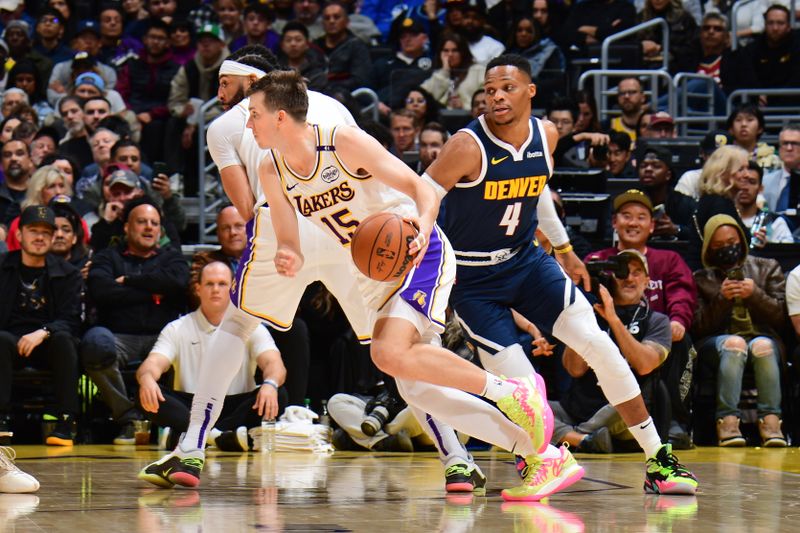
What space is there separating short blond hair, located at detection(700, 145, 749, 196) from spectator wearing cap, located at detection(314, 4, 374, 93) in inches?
172

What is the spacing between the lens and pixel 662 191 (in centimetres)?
1085

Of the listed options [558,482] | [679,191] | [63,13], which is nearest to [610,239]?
[679,191]

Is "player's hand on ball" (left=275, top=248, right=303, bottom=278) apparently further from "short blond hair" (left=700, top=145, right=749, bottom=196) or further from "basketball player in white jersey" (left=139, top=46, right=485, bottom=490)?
"short blond hair" (left=700, top=145, right=749, bottom=196)

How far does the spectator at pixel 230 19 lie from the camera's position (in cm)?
1499

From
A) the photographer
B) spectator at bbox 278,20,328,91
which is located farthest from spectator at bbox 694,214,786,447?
spectator at bbox 278,20,328,91

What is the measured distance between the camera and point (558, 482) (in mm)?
5992

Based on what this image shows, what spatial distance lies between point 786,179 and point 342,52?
499 cm

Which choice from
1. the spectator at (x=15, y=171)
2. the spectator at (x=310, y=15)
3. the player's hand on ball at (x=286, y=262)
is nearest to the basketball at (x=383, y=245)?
the player's hand on ball at (x=286, y=262)

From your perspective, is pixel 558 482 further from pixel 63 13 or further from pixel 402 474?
pixel 63 13

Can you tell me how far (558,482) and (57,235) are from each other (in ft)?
17.1

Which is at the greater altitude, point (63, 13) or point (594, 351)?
point (63, 13)

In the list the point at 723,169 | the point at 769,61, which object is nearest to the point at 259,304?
the point at 723,169

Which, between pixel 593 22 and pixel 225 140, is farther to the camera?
pixel 593 22

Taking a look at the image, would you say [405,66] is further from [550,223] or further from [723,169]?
[550,223]
